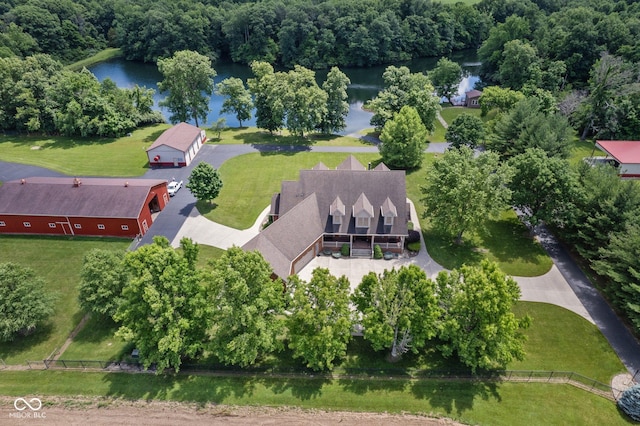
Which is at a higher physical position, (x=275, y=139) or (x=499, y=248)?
(x=275, y=139)

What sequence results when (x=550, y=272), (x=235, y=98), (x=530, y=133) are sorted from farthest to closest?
(x=235, y=98) < (x=530, y=133) < (x=550, y=272)

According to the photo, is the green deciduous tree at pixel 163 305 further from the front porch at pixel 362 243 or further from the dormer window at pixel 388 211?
the dormer window at pixel 388 211

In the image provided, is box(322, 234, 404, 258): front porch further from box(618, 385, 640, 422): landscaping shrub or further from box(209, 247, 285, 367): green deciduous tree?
box(618, 385, 640, 422): landscaping shrub

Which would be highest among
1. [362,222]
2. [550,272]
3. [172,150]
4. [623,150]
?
[172,150]

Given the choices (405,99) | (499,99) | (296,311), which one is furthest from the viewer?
(499,99)

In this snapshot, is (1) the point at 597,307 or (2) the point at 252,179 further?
(2) the point at 252,179

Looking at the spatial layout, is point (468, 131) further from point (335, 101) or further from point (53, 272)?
point (53, 272)

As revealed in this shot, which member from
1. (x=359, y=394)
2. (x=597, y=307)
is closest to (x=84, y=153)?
→ (x=359, y=394)
